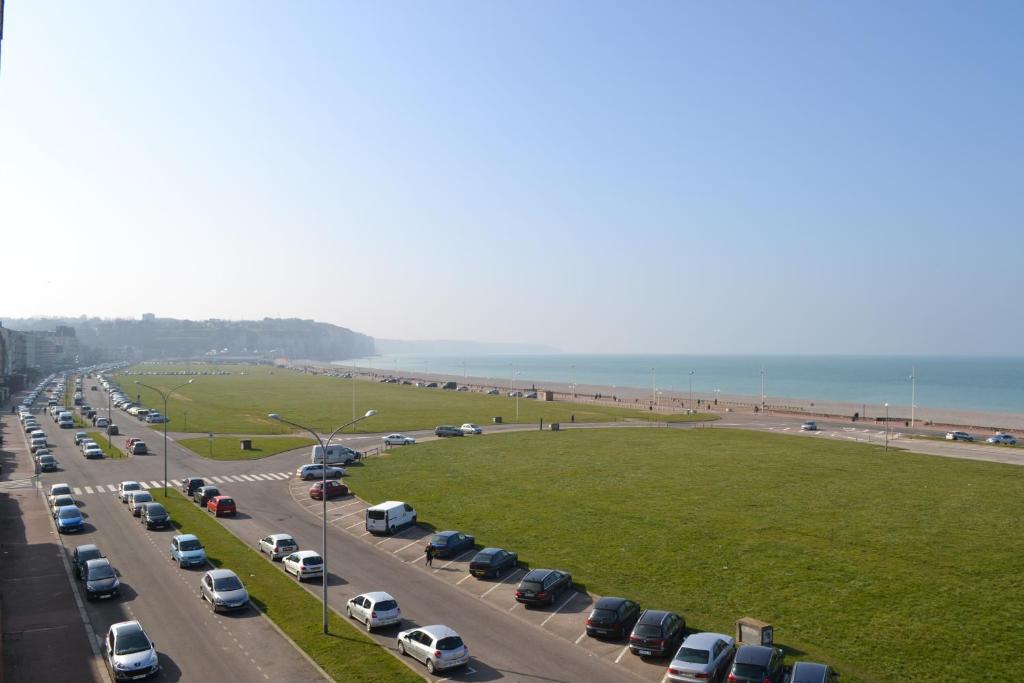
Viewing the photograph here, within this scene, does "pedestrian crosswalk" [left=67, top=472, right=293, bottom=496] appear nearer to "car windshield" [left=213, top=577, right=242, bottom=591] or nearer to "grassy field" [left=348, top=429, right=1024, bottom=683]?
"grassy field" [left=348, top=429, right=1024, bottom=683]

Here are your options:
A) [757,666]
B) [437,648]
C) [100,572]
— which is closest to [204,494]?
[100,572]

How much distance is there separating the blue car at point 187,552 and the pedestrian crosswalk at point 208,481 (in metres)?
21.3

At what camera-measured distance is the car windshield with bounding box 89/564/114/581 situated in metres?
30.4

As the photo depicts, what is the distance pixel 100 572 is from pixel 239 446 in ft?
149

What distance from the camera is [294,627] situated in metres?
27.0

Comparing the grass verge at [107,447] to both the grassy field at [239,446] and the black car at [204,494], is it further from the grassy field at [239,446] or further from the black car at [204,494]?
the black car at [204,494]

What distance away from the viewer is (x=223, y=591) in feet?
94.7

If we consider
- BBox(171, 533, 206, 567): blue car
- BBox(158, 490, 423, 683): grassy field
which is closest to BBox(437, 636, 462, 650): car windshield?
BBox(158, 490, 423, 683): grassy field

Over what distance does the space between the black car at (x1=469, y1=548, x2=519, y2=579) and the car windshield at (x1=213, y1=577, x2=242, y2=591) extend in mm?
10495

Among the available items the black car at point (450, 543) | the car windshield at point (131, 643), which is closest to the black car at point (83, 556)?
the car windshield at point (131, 643)

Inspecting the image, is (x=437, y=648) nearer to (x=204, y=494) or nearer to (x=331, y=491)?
(x=331, y=491)

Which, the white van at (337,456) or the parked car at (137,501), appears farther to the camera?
the white van at (337,456)

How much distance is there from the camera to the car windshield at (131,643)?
23172 millimetres

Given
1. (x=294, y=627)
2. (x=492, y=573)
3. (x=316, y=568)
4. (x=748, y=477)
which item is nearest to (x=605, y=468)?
(x=748, y=477)
